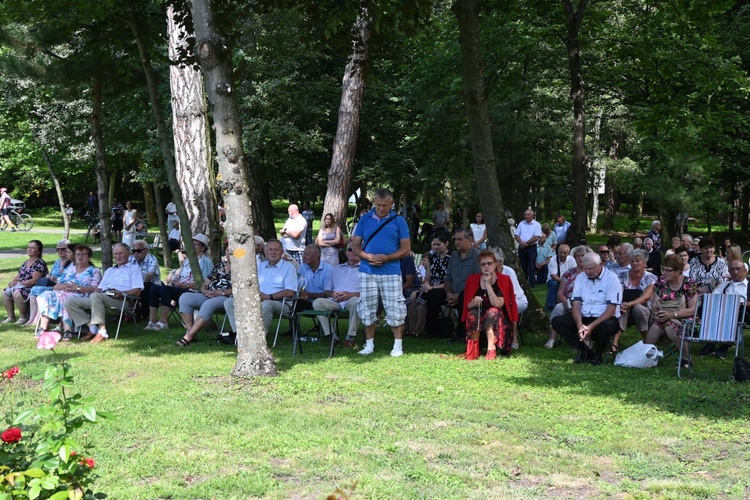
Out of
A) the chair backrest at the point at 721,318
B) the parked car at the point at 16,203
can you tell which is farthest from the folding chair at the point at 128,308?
the parked car at the point at 16,203

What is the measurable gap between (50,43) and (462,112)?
10368 mm

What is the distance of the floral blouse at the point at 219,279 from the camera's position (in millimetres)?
11500

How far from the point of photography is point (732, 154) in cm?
2773

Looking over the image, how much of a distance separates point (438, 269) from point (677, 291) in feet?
11.2

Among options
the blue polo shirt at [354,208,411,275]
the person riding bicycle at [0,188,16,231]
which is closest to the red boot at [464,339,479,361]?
the blue polo shirt at [354,208,411,275]

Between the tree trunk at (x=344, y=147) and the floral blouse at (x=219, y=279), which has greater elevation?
the tree trunk at (x=344, y=147)

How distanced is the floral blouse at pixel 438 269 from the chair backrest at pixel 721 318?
389 centimetres

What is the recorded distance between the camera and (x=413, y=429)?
6.40 metres

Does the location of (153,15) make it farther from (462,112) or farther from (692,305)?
(462,112)

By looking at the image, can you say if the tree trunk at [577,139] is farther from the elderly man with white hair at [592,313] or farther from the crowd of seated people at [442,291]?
the elderly man with white hair at [592,313]

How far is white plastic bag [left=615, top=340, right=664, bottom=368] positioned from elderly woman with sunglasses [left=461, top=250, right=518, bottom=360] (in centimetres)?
127

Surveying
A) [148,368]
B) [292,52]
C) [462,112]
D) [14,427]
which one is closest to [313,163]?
[292,52]

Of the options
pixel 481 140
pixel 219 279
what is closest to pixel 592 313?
pixel 481 140

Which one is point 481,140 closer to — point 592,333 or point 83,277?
point 592,333
